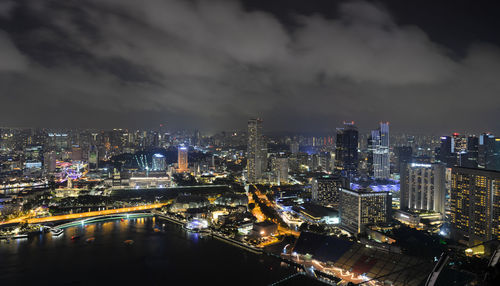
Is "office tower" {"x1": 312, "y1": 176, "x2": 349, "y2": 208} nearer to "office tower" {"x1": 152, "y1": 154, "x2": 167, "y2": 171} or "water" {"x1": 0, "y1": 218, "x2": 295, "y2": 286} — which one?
"water" {"x1": 0, "y1": 218, "x2": 295, "y2": 286}

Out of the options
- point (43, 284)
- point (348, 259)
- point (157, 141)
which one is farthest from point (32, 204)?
point (157, 141)

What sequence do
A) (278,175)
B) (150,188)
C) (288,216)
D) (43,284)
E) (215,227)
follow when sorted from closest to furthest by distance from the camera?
(43,284)
(215,227)
(288,216)
(150,188)
(278,175)

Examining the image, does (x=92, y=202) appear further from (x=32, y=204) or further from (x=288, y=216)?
(x=288, y=216)

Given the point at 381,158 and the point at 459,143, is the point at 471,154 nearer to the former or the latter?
the point at 459,143

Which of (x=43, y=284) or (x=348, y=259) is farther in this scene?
(x=348, y=259)

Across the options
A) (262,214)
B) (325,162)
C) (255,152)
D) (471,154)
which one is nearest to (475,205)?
(262,214)

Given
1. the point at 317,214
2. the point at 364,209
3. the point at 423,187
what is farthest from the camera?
the point at 423,187

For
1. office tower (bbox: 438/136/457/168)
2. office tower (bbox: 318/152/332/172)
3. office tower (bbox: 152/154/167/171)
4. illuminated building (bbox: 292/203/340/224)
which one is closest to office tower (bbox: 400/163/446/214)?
illuminated building (bbox: 292/203/340/224)
